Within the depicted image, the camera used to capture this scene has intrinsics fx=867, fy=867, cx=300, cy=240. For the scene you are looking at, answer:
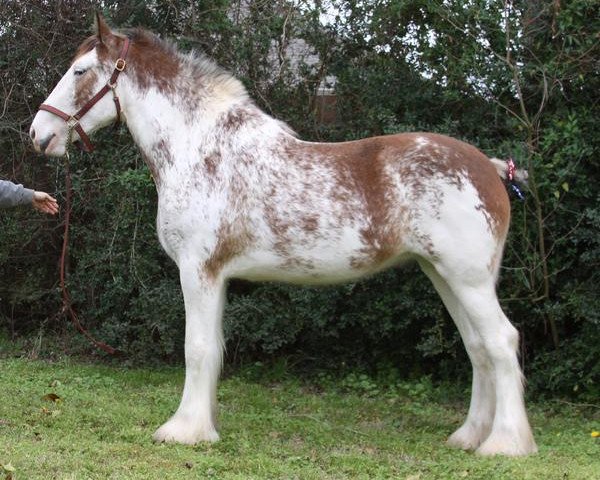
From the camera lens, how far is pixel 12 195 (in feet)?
17.5

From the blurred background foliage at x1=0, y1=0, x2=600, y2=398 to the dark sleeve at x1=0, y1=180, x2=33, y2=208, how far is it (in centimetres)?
183

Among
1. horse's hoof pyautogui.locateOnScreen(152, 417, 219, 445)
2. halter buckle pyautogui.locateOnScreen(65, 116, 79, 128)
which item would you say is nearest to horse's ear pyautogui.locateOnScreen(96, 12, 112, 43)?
halter buckle pyautogui.locateOnScreen(65, 116, 79, 128)

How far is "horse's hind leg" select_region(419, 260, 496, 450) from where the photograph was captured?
526 cm

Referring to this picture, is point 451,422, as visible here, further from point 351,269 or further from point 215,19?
point 215,19

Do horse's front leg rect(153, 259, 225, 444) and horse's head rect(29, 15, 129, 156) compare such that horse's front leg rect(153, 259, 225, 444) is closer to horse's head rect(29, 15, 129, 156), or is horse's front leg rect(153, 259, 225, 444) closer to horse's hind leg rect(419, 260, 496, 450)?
horse's head rect(29, 15, 129, 156)

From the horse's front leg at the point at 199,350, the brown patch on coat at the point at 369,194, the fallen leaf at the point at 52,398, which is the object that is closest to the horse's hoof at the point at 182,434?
the horse's front leg at the point at 199,350

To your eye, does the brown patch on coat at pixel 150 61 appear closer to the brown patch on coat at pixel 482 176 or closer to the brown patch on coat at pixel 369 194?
the brown patch on coat at pixel 369 194

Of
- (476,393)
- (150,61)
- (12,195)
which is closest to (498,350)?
(476,393)

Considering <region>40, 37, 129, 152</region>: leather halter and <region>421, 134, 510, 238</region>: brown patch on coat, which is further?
<region>40, 37, 129, 152</region>: leather halter

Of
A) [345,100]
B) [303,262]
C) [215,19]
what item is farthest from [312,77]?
[303,262]

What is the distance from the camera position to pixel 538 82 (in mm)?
6645

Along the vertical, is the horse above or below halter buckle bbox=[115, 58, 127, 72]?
below

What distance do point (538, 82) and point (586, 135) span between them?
55 cm

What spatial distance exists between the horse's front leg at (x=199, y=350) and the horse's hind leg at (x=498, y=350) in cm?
137
